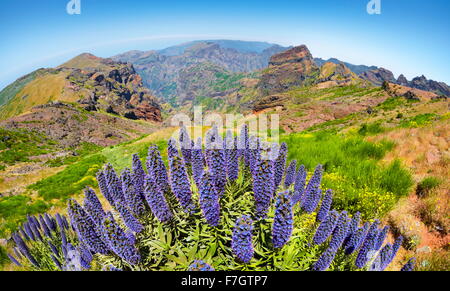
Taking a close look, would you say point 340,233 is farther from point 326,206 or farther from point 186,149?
A: point 186,149

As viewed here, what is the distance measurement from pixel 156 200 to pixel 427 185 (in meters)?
9.18

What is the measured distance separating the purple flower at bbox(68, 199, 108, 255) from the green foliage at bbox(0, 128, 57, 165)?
57515mm

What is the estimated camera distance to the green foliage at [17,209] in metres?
11.0

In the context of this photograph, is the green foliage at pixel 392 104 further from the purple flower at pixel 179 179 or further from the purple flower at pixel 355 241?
the purple flower at pixel 179 179

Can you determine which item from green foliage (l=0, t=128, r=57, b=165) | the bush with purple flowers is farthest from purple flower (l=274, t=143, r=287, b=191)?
green foliage (l=0, t=128, r=57, b=165)

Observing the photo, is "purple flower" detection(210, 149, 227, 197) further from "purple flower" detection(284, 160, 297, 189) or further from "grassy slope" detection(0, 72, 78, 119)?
"grassy slope" detection(0, 72, 78, 119)

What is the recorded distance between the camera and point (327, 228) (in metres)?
3.83

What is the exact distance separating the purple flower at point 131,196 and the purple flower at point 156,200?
46 centimetres

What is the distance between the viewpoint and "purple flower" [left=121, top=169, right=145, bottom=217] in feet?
13.1

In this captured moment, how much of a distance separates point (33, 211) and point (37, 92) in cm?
23270

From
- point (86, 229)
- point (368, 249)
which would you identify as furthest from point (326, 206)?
point (86, 229)

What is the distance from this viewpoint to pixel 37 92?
606ft
